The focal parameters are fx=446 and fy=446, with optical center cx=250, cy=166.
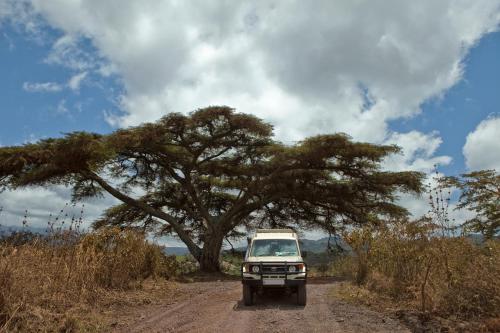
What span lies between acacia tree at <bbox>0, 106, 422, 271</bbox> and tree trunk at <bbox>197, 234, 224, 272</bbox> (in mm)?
60

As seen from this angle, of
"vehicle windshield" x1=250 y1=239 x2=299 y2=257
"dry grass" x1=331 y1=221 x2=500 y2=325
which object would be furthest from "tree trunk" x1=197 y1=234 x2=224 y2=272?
"vehicle windshield" x1=250 y1=239 x2=299 y2=257

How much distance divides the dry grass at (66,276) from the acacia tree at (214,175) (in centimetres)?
881

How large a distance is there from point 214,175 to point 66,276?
1778 cm

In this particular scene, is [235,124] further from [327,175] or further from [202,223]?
[202,223]

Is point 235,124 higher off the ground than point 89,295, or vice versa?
point 235,124

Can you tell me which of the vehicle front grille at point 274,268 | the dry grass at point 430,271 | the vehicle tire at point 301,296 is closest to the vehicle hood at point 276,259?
the vehicle front grille at point 274,268

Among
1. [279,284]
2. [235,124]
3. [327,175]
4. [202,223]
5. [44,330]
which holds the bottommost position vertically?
[44,330]

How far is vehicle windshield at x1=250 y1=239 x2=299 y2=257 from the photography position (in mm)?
13750

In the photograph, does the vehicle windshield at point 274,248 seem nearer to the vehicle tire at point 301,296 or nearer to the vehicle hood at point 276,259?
the vehicle hood at point 276,259

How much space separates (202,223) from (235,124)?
8714mm

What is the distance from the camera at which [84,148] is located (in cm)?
2278

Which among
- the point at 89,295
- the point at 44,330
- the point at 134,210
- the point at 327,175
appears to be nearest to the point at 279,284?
the point at 89,295

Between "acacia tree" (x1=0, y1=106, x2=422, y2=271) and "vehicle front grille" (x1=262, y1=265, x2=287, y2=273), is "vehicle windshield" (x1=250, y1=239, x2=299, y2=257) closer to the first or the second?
"vehicle front grille" (x1=262, y1=265, x2=287, y2=273)

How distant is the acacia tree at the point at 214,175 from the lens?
2370 cm
